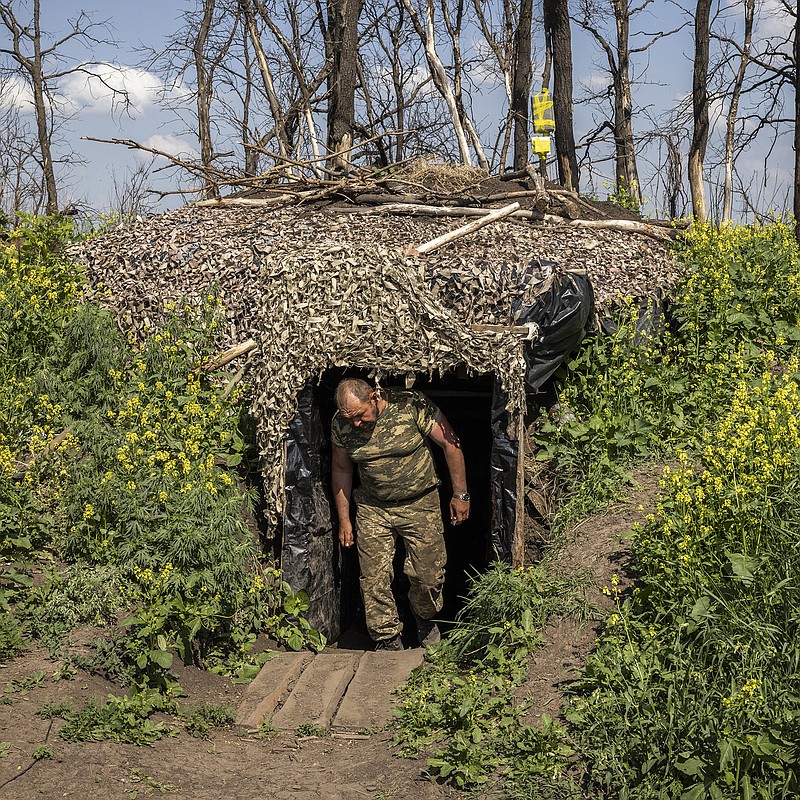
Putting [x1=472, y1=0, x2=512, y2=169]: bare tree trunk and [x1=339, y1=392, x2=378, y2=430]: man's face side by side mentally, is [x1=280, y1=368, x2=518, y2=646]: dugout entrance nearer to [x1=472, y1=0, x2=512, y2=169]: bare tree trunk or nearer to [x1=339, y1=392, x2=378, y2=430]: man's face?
[x1=339, y1=392, x2=378, y2=430]: man's face

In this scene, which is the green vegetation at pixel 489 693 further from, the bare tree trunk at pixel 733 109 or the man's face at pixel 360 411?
the bare tree trunk at pixel 733 109

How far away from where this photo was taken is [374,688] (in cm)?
566

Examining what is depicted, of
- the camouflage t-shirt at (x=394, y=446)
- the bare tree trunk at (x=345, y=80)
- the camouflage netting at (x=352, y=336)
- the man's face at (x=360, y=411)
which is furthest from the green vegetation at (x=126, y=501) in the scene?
the bare tree trunk at (x=345, y=80)

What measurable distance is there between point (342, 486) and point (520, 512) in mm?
1345

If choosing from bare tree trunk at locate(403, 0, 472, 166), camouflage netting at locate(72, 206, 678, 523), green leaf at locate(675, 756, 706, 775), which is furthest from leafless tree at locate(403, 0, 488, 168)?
green leaf at locate(675, 756, 706, 775)

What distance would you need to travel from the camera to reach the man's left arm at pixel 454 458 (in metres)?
6.49

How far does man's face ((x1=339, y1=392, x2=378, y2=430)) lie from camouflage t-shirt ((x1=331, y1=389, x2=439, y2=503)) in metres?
0.12

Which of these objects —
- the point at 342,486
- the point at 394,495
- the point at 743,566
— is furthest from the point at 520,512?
the point at 743,566

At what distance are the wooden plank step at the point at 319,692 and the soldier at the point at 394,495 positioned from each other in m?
0.67

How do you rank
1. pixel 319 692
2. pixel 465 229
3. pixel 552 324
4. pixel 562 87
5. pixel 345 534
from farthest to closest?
pixel 562 87
pixel 465 229
pixel 345 534
pixel 552 324
pixel 319 692

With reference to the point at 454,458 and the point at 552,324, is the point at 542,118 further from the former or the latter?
the point at 454,458

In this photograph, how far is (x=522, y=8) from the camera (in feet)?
59.4

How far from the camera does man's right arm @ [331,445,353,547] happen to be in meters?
6.49

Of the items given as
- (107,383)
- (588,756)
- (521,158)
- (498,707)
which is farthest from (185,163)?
(521,158)
